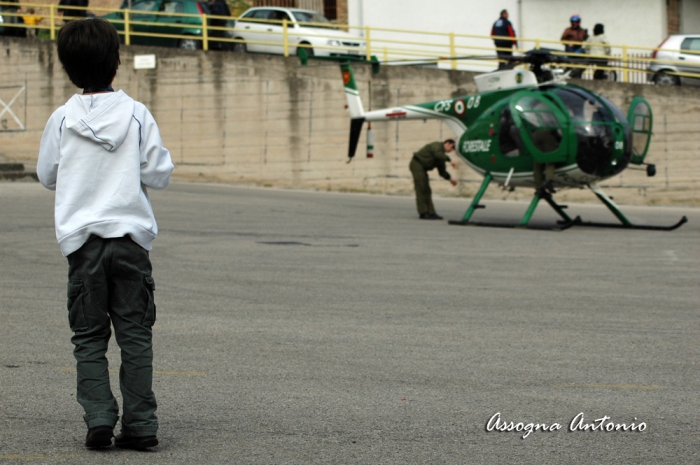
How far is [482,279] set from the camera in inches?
407

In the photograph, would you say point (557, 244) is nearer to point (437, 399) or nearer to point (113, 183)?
point (437, 399)

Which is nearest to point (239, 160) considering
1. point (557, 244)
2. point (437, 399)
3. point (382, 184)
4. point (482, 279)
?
point (382, 184)

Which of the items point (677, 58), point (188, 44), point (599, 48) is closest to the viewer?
point (677, 58)

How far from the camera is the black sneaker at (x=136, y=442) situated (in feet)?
13.4

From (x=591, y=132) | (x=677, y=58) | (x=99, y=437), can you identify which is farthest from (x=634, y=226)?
(x=99, y=437)

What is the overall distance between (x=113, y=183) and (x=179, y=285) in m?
5.50

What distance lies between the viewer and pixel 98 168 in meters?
4.15

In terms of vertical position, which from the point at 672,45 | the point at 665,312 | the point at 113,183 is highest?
the point at 672,45

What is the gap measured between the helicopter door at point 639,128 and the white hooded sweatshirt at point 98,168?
13810 millimetres

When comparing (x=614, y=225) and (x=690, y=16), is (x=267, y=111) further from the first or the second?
(x=690, y=16)

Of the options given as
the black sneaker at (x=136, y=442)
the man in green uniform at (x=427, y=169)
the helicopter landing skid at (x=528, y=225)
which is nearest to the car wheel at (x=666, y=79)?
the man in green uniform at (x=427, y=169)

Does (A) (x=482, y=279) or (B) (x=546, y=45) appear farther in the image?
(B) (x=546, y=45)

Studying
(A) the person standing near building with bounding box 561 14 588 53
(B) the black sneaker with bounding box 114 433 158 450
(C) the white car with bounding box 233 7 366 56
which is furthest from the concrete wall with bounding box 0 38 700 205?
(B) the black sneaker with bounding box 114 433 158 450

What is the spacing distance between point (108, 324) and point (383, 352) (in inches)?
105
